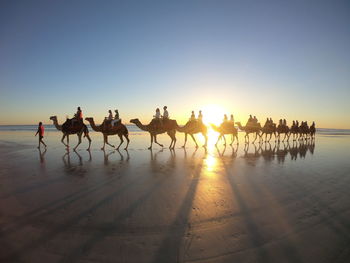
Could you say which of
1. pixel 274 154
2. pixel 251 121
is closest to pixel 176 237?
pixel 274 154

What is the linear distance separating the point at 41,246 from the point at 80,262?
83 centimetres

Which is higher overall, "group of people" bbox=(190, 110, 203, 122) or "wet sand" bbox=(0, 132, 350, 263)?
"group of people" bbox=(190, 110, 203, 122)

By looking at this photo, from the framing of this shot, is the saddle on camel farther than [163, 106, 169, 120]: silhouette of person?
No

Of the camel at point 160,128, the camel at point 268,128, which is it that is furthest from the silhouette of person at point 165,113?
the camel at point 268,128

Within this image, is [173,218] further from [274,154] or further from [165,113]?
[165,113]

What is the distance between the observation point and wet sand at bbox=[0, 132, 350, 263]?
339 centimetres

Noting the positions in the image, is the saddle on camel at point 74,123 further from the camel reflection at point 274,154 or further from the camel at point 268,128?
the camel at point 268,128

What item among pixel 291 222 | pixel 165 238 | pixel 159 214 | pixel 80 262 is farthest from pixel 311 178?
pixel 80 262

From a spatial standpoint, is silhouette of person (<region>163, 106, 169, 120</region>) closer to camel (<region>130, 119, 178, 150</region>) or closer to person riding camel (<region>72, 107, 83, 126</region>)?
Result: camel (<region>130, 119, 178, 150</region>)

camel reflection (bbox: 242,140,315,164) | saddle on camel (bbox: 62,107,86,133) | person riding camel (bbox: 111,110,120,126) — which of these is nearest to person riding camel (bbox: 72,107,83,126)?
saddle on camel (bbox: 62,107,86,133)

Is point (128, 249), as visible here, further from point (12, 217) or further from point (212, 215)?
point (12, 217)

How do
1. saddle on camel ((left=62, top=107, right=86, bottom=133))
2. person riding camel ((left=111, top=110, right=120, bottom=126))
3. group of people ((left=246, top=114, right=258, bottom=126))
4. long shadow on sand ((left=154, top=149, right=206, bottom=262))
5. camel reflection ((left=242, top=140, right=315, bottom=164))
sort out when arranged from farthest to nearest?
group of people ((left=246, top=114, right=258, bottom=126)), person riding camel ((left=111, top=110, right=120, bottom=126)), saddle on camel ((left=62, top=107, right=86, bottom=133)), camel reflection ((left=242, top=140, right=315, bottom=164)), long shadow on sand ((left=154, top=149, right=206, bottom=262))

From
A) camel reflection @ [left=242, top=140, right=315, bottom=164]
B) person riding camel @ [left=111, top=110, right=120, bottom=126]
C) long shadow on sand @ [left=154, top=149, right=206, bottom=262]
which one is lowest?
camel reflection @ [left=242, top=140, right=315, bottom=164]

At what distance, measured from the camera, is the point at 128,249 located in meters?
3.48
